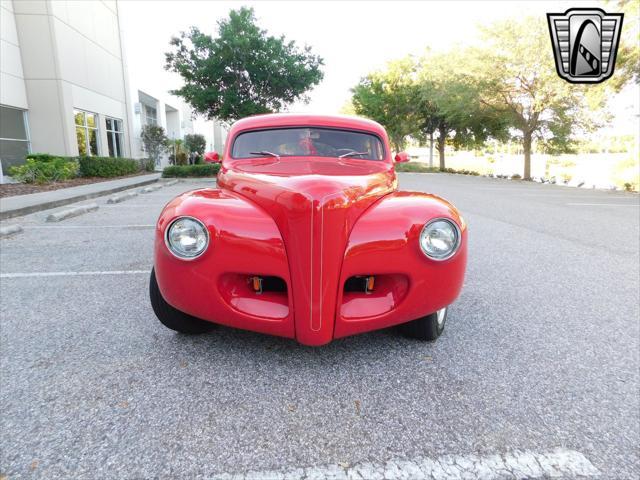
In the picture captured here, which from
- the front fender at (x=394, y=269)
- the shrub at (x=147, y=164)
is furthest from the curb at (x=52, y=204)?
the shrub at (x=147, y=164)

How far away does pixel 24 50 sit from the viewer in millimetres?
14078

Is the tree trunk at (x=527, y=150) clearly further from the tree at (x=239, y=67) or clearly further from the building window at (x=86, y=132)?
the building window at (x=86, y=132)

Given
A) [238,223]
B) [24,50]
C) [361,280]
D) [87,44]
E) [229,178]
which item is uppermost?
[87,44]

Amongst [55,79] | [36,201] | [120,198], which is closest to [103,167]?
[55,79]

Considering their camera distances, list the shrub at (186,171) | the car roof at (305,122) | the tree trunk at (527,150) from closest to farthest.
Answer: the car roof at (305,122)
the shrub at (186,171)
the tree trunk at (527,150)

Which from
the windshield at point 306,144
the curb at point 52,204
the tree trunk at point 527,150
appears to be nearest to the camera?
the windshield at point 306,144

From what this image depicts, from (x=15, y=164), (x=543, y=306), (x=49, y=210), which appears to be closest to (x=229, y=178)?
(x=543, y=306)

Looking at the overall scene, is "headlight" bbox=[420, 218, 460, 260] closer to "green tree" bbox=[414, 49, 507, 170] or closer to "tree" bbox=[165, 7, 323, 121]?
"tree" bbox=[165, 7, 323, 121]

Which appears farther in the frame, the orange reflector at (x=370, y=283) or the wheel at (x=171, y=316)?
the wheel at (x=171, y=316)

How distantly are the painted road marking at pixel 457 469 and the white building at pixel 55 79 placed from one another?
16450 mm

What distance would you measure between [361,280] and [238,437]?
3.33 feet

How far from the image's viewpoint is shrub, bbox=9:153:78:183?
12.1 metres

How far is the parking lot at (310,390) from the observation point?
5.15ft

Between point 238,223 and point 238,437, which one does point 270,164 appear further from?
point 238,437
